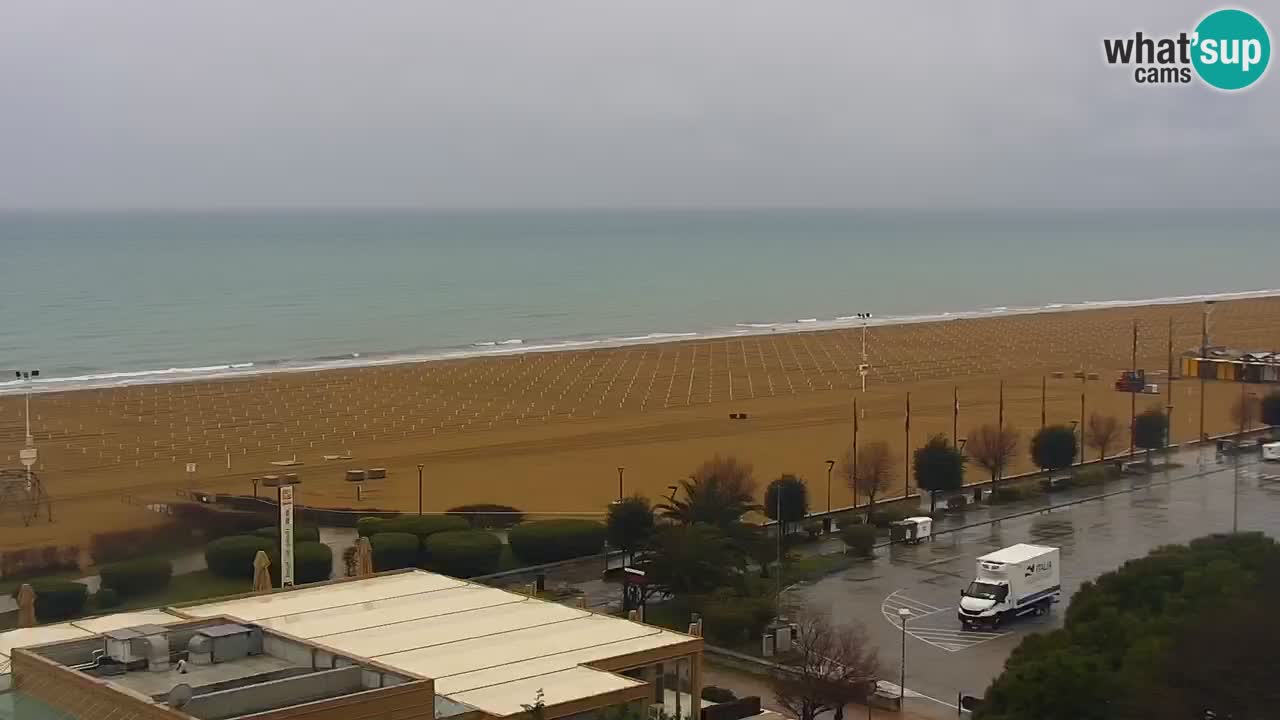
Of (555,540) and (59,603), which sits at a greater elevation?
(555,540)

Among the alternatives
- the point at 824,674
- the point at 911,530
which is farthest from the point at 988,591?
the point at 911,530

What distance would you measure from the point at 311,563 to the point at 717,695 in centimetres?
909

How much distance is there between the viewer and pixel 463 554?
92.3 feet

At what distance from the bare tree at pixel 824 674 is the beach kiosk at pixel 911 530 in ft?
27.3

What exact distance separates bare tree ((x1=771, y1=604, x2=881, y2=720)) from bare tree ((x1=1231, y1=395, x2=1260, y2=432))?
87.1 feet

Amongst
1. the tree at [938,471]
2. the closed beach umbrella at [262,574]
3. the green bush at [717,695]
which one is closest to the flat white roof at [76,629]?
the closed beach umbrella at [262,574]

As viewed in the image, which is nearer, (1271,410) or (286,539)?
(286,539)

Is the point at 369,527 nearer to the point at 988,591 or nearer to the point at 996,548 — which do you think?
the point at 988,591

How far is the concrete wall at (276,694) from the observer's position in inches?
542

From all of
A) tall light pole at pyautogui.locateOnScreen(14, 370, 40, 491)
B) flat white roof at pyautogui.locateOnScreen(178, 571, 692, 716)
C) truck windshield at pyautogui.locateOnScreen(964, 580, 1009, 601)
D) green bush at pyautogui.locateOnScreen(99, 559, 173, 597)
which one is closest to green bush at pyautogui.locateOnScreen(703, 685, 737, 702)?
flat white roof at pyautogui.locateOnScreen(178, 571, 692, 716)

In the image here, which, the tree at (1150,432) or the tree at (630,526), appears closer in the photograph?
the tree at (630,526)

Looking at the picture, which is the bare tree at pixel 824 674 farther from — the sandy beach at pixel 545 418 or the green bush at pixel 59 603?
the sandy beach at pixel 545 418

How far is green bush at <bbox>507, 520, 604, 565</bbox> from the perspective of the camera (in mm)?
29406

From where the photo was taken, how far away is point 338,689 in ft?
48.3
